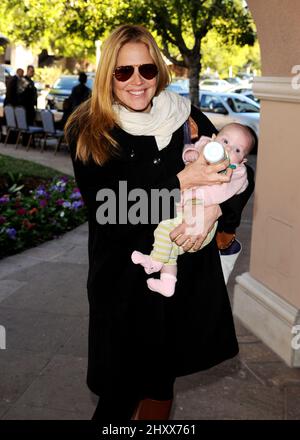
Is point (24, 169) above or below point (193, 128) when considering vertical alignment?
below

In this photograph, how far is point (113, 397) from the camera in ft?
9.35

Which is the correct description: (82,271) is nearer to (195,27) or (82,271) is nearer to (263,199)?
(263,199)

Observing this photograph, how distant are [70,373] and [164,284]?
5.91 ft

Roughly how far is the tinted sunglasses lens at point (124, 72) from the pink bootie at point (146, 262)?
720 millimetres

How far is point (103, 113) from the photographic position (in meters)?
2.68

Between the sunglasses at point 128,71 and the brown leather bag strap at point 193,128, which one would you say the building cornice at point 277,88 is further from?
the sunglasses at point 128,71

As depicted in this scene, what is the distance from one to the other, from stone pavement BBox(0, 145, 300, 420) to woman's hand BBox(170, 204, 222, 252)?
58.5 inches

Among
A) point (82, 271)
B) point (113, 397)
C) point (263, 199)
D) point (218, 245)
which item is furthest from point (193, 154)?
point (82, 271)

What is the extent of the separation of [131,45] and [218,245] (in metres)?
0.94

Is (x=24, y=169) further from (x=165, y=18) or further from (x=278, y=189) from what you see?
(x=278, y=189)

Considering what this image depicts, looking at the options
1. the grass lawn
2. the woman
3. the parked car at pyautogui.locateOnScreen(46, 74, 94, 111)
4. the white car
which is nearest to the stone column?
the woman

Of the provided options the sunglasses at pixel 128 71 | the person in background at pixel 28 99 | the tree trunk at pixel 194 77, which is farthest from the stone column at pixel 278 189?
the tree trunk at pixel 194 77

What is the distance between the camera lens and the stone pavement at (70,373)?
12.6 ft

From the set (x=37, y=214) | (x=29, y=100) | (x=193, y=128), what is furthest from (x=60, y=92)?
(x=193, y=128)
